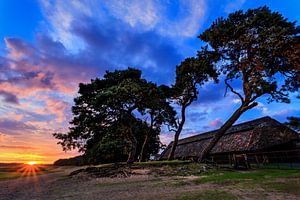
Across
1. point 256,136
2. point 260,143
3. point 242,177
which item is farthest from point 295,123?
point 256,136

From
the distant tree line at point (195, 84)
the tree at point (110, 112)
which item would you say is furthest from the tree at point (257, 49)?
the tree at point (110, 112)

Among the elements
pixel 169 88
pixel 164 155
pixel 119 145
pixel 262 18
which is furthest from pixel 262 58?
pixel 164 155

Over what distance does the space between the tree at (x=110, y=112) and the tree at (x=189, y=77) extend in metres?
3.26

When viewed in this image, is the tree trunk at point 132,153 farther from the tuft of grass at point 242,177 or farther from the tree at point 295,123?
the tree at point 295,123

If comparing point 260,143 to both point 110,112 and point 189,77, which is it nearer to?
point 189,77

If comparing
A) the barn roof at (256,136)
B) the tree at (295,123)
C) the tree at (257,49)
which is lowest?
the tree at (295,123)

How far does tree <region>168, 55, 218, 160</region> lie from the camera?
25.9m

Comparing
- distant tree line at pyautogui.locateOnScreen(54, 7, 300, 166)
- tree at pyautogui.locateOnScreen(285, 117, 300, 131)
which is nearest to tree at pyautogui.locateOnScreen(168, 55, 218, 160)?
distant tree line at pyautogui.locateOnScreen(54, 7, 300, 166)

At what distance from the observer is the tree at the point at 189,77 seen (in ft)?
84.9

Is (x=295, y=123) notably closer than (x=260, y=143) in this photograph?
Yes

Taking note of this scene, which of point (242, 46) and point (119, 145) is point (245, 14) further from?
point (119, 145)

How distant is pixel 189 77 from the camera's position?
89.8 ft

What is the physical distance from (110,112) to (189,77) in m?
9.80

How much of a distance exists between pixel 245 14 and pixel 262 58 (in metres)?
4.68
